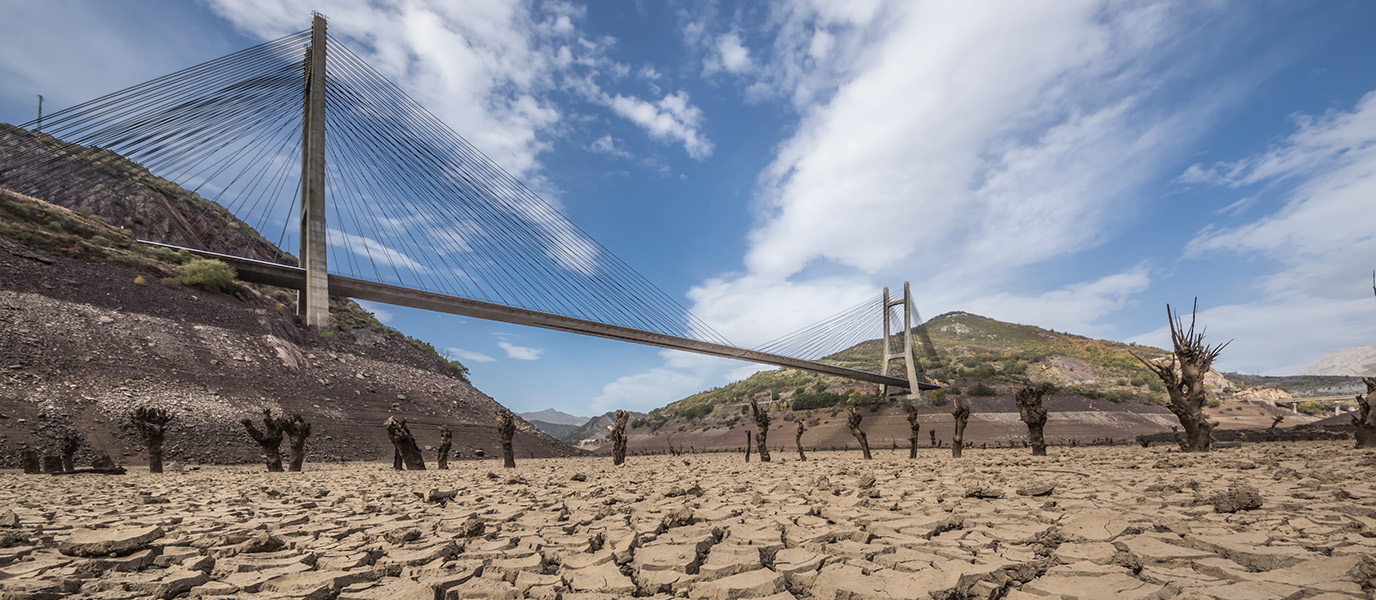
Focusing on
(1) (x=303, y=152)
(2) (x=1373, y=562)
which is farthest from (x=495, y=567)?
(1) (x=303, y=152)

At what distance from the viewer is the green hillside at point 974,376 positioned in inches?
1700

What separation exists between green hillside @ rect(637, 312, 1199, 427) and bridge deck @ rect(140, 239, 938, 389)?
15.0m

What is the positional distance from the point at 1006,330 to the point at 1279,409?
39.0 m

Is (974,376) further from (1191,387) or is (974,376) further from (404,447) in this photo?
(404,447)

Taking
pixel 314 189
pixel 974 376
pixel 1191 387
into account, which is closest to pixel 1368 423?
pixel 1191 387

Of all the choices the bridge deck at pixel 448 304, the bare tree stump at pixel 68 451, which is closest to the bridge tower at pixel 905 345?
the bridge deck at pixel 448 304

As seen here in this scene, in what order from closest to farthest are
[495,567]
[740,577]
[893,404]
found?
[740,577], [495,567], [893,404]

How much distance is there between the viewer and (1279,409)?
139 ft

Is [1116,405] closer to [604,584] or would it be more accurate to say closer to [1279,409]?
[1279,409]

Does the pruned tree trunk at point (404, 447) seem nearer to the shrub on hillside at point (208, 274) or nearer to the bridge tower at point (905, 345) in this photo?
the shrub on hillside at point (208, 274)

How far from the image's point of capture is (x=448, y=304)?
78.1 feet

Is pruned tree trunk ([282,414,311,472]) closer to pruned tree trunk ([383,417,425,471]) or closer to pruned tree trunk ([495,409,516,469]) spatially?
pruned tree trunk ([383,417,425,471])

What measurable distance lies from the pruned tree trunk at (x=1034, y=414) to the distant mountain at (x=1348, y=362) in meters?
179

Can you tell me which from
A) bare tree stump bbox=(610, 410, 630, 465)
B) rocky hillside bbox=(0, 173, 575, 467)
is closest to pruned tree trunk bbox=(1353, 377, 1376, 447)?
bare tree stump bbox=(610, 410, 630, 465)
